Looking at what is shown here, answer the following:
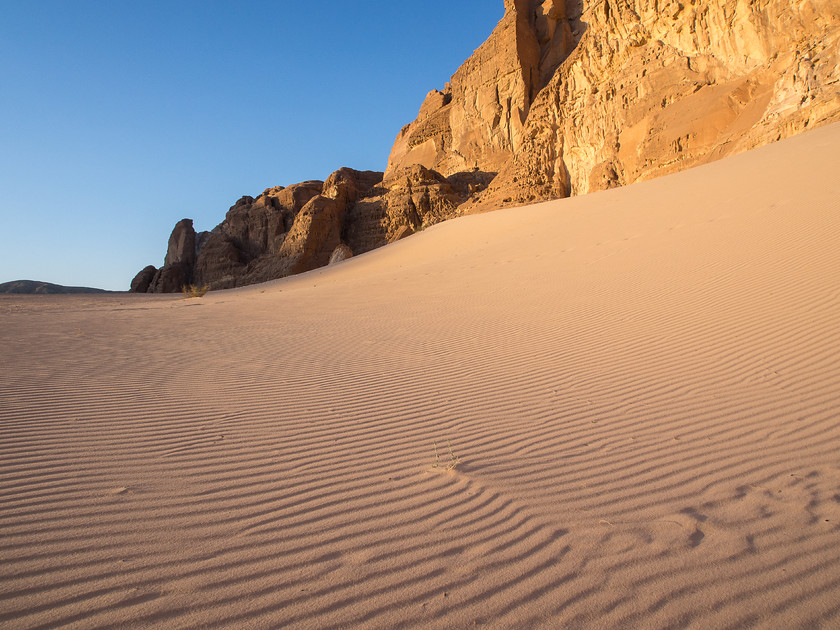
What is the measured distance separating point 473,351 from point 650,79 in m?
25.0

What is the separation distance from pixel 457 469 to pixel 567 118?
30.5 m

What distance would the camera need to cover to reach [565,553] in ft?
6.28

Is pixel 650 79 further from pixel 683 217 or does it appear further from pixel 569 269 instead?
Result: pixel 569 269

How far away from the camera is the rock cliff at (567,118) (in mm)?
18938

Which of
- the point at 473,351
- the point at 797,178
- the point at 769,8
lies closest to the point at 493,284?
the point at 473,351

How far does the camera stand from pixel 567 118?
28.9m

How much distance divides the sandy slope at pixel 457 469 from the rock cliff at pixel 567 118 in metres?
17.1

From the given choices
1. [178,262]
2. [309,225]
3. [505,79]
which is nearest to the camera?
[309,225]

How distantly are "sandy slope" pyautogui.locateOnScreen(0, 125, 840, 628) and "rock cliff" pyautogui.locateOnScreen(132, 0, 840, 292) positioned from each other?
1713 centimetres

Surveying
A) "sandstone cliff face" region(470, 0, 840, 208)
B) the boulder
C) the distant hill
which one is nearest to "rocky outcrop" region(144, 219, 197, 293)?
the boulder

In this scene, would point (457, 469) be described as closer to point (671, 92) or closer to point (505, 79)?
point (671, 92)

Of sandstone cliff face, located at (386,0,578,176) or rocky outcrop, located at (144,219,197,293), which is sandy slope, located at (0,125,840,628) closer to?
sandstone cliff face, located at (386,0,578,176)

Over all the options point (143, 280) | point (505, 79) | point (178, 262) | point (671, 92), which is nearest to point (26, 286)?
point (143, 280)

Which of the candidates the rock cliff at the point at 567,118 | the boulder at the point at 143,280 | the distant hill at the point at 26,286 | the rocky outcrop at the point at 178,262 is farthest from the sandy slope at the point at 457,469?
the distant hill at the point at 26,286
